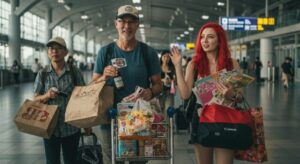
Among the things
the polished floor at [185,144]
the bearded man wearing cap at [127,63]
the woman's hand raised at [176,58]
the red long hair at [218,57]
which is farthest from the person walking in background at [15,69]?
the red long hair at [218,57]

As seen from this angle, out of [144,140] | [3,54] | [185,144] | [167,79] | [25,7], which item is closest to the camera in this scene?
[144,140]

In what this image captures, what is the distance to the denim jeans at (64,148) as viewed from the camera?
13.5 feet

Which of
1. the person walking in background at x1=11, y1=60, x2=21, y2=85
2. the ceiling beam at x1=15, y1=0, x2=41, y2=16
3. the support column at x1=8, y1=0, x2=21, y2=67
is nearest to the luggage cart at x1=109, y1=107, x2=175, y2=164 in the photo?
the person walking in background at x1=11, y1=60, x2=21, y2=85

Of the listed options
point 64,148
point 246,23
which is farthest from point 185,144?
point 246,23

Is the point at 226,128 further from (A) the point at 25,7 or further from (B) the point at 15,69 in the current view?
(A) the point at 25,7

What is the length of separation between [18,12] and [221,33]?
27.7m

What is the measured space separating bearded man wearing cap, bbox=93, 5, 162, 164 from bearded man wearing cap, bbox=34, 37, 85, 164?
0.52m

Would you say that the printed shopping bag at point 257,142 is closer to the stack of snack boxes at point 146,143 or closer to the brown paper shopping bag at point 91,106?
the stack of snack boxes at point 146,143

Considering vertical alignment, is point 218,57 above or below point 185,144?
above

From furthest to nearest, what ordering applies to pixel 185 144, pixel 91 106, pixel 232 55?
1. pixel 232 55
2. pixel 185 144
3. pixel 91 106

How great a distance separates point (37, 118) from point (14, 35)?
27.1m

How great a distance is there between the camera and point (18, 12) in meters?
29.3

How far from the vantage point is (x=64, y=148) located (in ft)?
13.9

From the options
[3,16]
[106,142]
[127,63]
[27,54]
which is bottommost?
[106,142]
